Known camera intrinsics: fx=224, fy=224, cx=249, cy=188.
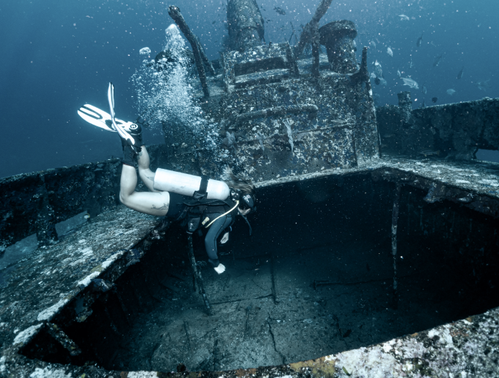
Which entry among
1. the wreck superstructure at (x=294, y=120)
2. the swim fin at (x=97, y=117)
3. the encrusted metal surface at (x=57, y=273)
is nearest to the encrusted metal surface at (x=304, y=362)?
the encrusted metal surface at (x=57, y=273)

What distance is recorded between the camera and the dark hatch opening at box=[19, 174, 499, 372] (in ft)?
9.99

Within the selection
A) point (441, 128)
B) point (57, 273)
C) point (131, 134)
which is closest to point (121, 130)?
point (131, 134)

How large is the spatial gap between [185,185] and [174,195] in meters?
0.25

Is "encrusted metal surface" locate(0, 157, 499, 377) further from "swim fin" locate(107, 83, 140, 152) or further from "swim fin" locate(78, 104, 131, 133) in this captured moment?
"swim fin" locate(78, 104, 131, 133)

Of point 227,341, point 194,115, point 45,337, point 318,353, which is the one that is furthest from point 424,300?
point 194,115

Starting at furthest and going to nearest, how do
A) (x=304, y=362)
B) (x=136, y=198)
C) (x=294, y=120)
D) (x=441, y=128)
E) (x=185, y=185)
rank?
(x=294, y=120) → (x=441, y=128) → (x=185, y=185) → (x=136, y=198) → (x=304, y=362)

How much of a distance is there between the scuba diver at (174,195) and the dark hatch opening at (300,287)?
628 millimetres

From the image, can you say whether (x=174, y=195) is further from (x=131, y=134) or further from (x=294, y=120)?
(x=294, y=120)

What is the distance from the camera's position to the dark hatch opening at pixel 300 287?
120 inches

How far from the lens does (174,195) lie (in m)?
3.25

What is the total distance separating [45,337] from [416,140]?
23.2 ft

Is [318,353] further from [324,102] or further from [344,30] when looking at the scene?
[344,30]

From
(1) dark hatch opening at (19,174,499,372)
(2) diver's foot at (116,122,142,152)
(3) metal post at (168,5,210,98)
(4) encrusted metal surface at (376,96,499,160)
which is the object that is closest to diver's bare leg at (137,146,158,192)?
(2) diver's foot at (116,122,142,152)

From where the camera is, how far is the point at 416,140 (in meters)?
5.40
